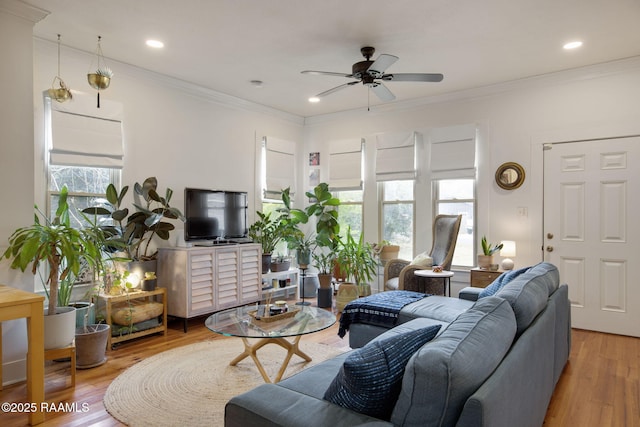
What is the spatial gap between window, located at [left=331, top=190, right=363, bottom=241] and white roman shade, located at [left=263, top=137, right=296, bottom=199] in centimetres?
76

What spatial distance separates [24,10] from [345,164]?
4193 mm

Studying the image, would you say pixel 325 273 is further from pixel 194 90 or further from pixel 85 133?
pixel 85 133

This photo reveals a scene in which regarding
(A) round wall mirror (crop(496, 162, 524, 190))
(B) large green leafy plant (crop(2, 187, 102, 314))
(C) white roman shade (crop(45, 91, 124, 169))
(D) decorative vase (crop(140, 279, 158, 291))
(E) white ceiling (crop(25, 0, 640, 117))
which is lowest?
(D) decorative vase (crop(140, 279, 158, 291))

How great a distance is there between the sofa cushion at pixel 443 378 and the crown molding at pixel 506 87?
4.18 m

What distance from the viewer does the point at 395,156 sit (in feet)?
18.8

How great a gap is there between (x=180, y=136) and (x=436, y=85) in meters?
3.18

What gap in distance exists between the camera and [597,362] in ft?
11.3

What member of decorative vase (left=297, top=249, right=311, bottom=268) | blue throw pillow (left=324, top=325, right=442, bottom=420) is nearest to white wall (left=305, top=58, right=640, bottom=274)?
decorative vase (left=297, top=249, right=311, bottom=268)

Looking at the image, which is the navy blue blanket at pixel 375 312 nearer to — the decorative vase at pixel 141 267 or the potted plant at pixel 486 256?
the potted plant at pixel 486 256

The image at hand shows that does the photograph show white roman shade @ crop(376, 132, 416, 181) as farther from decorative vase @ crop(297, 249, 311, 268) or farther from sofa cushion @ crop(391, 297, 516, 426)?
sofa cushion @ crop(391, 297, 516, 426)

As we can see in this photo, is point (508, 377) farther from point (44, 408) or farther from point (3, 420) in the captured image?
point (3, 420)

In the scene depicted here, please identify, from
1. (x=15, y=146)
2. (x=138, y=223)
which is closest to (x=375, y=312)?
(x=138, y=223)

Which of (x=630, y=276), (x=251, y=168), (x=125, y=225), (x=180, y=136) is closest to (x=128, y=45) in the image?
(x=180, y=136)

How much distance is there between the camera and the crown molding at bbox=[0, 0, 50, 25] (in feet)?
9.76
